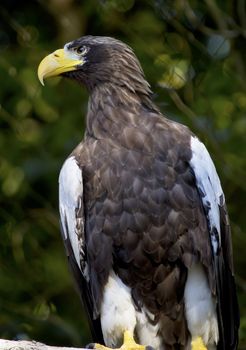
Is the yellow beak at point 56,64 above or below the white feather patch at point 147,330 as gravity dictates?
above

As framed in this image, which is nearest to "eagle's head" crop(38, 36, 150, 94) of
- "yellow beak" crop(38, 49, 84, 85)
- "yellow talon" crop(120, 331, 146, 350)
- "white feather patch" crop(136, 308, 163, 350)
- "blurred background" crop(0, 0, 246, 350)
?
"yellow beak" crop(38, 49, 84, 85)

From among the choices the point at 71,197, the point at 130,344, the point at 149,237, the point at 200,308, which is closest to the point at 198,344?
the point at 200,308

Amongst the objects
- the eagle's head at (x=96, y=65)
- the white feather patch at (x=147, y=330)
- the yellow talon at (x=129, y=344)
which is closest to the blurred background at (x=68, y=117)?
the eagle's head at (x=96, y=65)

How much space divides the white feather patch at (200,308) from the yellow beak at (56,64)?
4.54ft

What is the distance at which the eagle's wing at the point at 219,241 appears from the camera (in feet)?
31.5

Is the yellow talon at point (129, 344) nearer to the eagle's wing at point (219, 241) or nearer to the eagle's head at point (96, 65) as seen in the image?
the eagle's wing at point (219, 241)

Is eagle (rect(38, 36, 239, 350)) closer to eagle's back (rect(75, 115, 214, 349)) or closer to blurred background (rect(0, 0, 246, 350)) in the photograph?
eagle's back (rect(75, 115, 214, 349))

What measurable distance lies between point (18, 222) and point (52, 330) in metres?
0.86

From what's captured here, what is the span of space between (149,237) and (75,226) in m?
0.41

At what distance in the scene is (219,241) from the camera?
9695 mm

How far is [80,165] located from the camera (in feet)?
31.8

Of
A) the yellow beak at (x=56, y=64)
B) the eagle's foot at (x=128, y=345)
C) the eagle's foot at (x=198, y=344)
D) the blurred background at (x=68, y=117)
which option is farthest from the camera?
the blurred background at (x=68, y=117)

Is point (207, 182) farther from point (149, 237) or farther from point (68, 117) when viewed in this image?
point (68, 117)

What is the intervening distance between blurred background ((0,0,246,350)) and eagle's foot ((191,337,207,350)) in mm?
1457
